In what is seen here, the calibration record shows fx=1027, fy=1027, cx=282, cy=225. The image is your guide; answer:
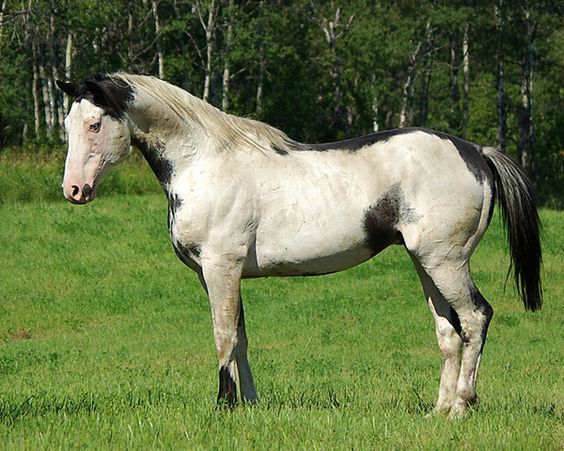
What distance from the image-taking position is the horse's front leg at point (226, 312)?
6633 millimetres

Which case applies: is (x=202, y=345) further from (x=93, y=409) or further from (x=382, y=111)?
(x=382, y=111)

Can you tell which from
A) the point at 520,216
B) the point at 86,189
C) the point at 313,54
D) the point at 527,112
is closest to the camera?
the point at 86,189

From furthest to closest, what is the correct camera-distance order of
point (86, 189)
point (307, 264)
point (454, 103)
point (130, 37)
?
point (454, 103), point (130, 37), point (307, 264), point (86, 189)

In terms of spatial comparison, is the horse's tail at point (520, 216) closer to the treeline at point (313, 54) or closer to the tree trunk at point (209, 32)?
the treeline at point (313, 54)

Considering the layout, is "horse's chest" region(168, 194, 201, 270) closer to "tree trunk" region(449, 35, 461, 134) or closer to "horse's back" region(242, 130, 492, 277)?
"horse's back" region(242, 130, 492, 277)

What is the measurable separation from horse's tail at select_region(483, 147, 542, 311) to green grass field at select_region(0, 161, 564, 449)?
0.91 metres

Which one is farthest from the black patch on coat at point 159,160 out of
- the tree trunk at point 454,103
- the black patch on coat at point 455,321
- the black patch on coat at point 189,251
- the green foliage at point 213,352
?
the tree trunk at point 454,103

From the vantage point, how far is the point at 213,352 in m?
13.2

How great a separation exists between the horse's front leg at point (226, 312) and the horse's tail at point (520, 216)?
76.9 inches

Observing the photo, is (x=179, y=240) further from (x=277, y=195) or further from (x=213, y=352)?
(x=213, y=352)

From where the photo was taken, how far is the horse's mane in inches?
270

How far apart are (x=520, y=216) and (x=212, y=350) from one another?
22.3 feet

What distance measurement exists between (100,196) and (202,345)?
11512mm

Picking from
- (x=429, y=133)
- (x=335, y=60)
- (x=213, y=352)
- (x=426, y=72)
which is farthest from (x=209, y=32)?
(x=429, y=133)
